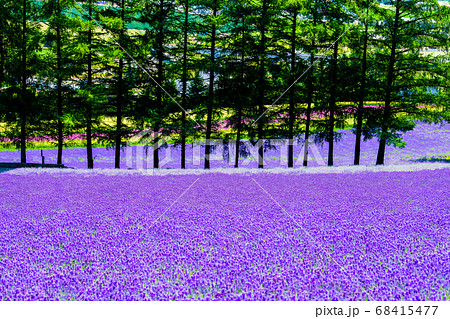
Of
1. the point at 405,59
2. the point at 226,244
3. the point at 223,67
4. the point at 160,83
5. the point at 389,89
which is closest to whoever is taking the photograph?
the point at 226,244

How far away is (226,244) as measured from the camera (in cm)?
509

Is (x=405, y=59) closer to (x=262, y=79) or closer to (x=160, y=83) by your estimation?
(x=262, y=79)

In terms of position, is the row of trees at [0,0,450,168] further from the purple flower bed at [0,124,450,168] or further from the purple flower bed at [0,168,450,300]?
the purple flower bed at [0,168,450,300]

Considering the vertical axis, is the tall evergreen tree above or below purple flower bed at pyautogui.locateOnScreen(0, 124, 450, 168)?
above

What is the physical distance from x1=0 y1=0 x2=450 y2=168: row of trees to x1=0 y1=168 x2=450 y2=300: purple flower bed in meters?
13.1

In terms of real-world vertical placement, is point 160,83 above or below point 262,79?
below

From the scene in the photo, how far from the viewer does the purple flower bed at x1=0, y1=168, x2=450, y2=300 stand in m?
3.66

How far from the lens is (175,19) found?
20859 millimetres

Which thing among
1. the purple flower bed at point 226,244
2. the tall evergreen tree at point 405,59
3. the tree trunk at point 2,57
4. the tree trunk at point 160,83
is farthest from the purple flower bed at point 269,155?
the purple flower bed at point 226,244

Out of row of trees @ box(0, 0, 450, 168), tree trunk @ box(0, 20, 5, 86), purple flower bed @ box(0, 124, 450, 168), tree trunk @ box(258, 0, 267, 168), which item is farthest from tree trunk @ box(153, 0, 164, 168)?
tree trunk @ box(0, 20, 5, 86)

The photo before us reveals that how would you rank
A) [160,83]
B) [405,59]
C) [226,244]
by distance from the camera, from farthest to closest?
[160,83] → [405,59] → [226,244]

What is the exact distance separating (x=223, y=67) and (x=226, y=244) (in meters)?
18.0

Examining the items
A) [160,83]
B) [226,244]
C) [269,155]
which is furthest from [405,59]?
[226,244]
